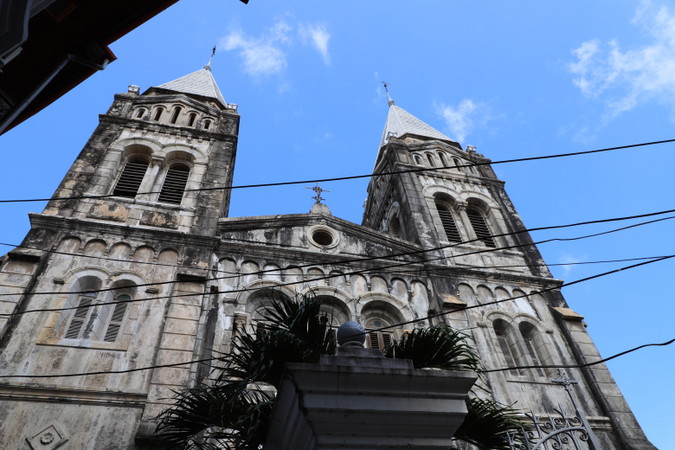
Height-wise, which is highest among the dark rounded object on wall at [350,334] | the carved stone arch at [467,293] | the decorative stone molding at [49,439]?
the carved stone arch at [467,293]

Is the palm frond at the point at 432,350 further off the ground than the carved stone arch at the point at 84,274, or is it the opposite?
the carved stone arch at the point at 84,274

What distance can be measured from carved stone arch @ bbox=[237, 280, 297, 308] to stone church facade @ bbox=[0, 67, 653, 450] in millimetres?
55

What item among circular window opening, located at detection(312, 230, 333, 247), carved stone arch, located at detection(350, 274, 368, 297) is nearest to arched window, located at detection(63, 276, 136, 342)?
circular window opening, located at detection(312, 230, 333, 247)

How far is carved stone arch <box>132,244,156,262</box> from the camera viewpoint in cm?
1270

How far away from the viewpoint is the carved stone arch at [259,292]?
12.8 metres

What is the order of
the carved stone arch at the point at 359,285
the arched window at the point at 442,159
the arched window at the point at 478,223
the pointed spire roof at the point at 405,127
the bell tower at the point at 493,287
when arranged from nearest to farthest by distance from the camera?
the bell tower at the point at 493,287 → the carved stone arch at the point at 359,285 → the arched window at the point at 478,223 → the arched window at the point at 442,159 → the pointed spire roof at the point at 405,127

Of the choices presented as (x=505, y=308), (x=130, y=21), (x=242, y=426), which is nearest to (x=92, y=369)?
(x=242, y=426)

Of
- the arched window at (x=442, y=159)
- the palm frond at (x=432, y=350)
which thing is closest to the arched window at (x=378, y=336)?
the palm frond at (x=432, y=350)

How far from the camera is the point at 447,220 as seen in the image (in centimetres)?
1864

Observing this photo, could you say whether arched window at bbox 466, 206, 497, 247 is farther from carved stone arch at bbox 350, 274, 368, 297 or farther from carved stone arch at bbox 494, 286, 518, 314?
carved stone arch at bbox 350, 274, 368, 297

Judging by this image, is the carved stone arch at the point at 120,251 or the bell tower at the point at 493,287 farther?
the carved stone arch at the point at 120,251

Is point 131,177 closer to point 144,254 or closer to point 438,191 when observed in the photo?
point 144,254

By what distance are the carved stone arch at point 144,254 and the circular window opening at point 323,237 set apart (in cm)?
499

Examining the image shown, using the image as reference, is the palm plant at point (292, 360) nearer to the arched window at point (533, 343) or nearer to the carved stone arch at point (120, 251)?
the carved stone arch at point (120, 251)
